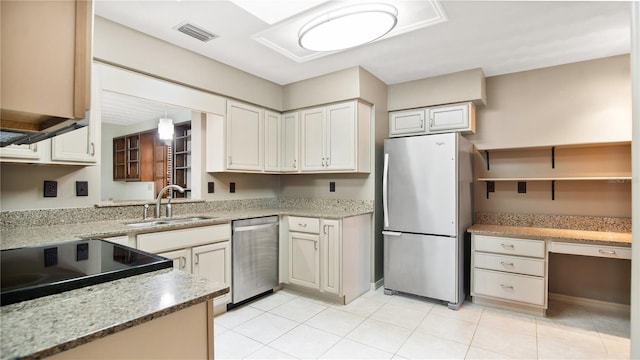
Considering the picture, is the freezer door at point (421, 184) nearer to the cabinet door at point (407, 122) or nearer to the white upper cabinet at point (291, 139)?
the white upper cabinet at point (291, 139)

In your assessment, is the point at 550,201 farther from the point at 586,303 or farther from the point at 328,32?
the point at 328,32

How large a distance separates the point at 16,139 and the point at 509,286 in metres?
3.40

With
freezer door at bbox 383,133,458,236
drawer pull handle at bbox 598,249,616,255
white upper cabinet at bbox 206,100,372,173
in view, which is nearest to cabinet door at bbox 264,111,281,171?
white upper cabinet at bbox 206,100,372,173

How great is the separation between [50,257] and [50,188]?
1.28m

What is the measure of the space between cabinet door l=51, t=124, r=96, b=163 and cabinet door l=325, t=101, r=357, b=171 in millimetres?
2126

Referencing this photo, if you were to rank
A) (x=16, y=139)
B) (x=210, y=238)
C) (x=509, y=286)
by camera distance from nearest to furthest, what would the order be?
1. (x=16, y=139)
2. (x=210, y=238)
3. (x=509, y=286)

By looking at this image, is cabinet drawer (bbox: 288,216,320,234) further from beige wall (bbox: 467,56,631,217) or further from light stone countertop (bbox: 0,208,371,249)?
beige wall (bbox: 467,56,631,217)

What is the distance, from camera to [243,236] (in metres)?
2.96

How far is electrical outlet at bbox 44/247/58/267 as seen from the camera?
117cm

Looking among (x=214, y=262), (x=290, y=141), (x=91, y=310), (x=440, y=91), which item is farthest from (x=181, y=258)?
(x=440, y=91)

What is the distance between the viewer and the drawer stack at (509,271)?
2740mm

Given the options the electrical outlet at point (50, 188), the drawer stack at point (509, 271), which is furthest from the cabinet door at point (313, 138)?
the electrical outlet at point (50, 188)

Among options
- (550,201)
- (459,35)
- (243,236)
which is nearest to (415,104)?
(459,35)

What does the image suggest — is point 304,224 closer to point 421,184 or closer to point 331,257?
point 331,257
